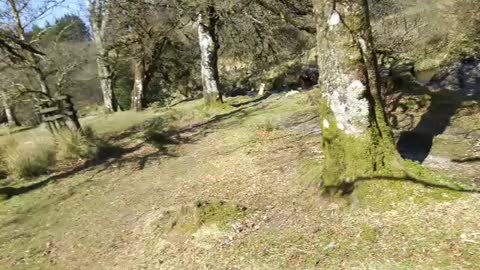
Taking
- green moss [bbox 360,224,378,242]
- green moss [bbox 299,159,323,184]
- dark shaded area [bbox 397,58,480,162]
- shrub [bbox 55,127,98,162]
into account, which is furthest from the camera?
shrub [bbox 55,127,98,162]

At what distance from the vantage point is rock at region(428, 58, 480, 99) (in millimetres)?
→ 11420

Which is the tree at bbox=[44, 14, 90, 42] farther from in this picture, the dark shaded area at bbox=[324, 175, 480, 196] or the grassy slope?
the dark shaded area at bbox=[324, 175, 480, 196]

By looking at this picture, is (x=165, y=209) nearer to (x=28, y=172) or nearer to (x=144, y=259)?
(x=144, y=259)

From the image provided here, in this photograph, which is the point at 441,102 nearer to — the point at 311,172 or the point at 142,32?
the point at 311,172

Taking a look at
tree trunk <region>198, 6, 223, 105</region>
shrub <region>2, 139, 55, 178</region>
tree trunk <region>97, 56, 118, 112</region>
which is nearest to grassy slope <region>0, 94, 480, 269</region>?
shrub <region>2, 139, 55, 178</region>

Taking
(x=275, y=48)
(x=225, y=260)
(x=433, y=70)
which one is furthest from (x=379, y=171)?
(x=433, y=70)

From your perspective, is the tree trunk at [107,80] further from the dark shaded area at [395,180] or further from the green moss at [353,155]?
the dark shaded area at [395,180]

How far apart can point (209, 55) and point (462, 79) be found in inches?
292

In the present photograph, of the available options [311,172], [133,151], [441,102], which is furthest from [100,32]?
[311,172]

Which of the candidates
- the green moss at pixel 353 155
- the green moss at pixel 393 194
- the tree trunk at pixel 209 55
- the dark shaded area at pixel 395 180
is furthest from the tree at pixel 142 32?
the green moss at pixel 393 194

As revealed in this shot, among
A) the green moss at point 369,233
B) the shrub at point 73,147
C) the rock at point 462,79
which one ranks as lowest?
the rock at point 462,79

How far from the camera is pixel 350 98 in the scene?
4.78m

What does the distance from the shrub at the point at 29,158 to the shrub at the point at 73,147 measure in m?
0.20

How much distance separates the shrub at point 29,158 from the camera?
9680mm
